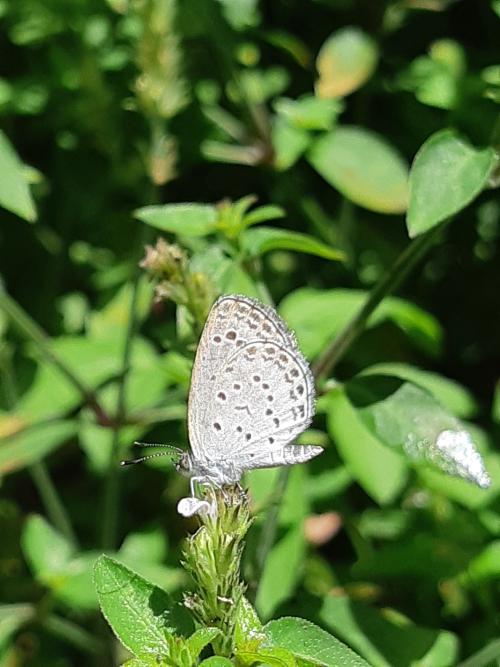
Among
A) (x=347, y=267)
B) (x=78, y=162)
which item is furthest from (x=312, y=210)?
(x=78, y=162)

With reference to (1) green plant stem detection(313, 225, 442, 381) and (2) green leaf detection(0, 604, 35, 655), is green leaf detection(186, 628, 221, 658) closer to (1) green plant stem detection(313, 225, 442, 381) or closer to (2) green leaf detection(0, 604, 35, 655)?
(1) green plant stem detection(313, 225, 442, 381)

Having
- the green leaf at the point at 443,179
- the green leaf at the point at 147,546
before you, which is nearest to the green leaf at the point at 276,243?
the green leaf at the point at 443,179

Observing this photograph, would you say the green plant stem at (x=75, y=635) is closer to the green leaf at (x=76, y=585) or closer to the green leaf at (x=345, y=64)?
the green leaf at (x=76, y=585)

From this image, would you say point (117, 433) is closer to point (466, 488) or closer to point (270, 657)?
point (466, 488)

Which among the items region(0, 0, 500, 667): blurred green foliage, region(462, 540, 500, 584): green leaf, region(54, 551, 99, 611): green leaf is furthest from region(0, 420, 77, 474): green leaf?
region(462, 540, 500, 584): green leaf

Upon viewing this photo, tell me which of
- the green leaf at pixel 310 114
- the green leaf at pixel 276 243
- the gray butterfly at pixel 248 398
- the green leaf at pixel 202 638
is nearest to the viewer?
the green leaf at pixel 202 638

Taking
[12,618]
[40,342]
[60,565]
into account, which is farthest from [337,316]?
[12,618]

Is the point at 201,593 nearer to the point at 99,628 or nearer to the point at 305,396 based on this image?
the point at 305,396
